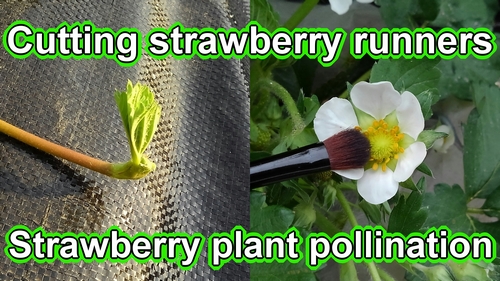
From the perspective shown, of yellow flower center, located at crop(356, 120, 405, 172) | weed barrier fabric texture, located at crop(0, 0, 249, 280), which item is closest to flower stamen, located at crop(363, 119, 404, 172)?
yellow flower center, located at crop(356, 120, 405, 172)

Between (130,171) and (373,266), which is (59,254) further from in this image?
(373,266)

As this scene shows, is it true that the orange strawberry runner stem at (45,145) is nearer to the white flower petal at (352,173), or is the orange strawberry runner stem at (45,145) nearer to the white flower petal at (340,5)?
the white flower petal at (352,173)

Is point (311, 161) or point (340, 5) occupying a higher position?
point (340, 5)

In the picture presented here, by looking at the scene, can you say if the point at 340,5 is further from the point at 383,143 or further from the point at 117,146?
the point at 117,146

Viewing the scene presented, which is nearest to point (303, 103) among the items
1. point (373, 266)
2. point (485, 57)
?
point (373, 266)

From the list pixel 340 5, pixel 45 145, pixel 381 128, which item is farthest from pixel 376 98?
pixel 45 145

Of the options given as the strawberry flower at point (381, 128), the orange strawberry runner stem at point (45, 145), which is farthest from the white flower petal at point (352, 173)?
the orange strawberry runner stem at point (45, 145)

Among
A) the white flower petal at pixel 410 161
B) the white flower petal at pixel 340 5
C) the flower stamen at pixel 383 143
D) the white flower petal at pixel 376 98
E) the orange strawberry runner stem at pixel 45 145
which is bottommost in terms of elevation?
the orange strawberry runner stem at pixel 45 145
